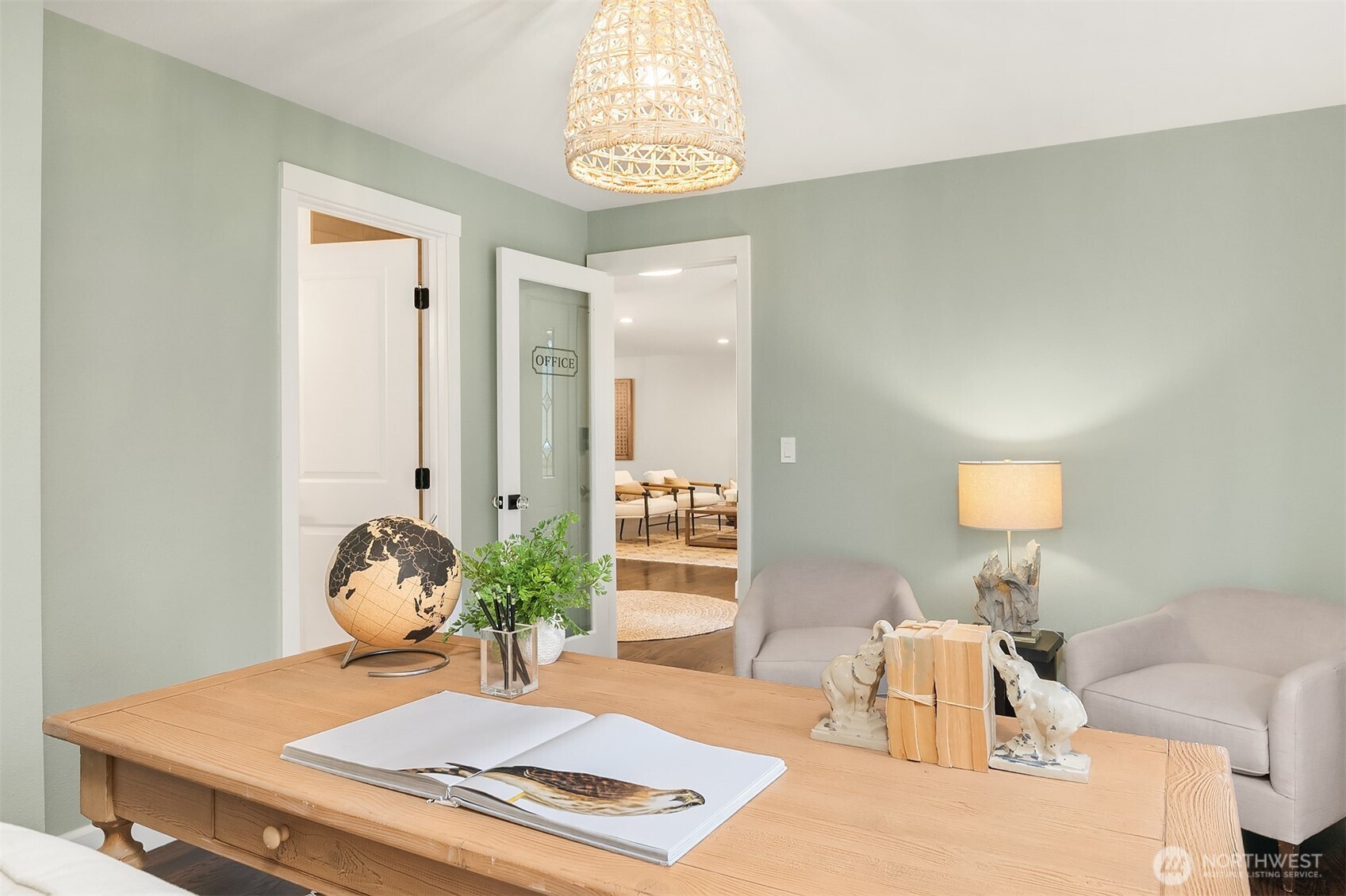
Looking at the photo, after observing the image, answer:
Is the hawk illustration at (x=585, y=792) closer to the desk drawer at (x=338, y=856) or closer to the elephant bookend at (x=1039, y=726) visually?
the desk drawer at (x=338, y=856)

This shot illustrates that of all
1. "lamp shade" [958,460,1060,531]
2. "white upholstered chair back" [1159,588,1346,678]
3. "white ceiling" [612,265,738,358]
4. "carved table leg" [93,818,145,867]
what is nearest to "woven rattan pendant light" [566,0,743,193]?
"carved table leg" [93,818,145,867]

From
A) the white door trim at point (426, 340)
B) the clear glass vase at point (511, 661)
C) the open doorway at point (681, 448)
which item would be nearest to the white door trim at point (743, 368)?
the open doorway at point (681, 448)

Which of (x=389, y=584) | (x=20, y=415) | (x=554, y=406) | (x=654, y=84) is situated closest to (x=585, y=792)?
(x=389, y=584)

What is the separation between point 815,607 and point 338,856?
2.69 m

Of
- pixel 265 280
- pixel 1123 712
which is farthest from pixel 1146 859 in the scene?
pixel 265 280

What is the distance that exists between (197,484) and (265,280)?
73 centimetres

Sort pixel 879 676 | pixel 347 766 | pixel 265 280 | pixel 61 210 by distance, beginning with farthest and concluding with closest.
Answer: pixel 265 280
pixel 61 210
pixel 879 676
pixel 347 766

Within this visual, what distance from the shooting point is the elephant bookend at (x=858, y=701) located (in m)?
1.25

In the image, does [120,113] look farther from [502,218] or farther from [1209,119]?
[1209,119]

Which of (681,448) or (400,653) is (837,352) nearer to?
(400,653)

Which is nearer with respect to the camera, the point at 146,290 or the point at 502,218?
the point at 146,290

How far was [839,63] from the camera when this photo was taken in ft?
8.71

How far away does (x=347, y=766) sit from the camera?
1.15 m

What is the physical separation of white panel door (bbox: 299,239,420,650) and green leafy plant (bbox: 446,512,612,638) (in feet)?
7.01
